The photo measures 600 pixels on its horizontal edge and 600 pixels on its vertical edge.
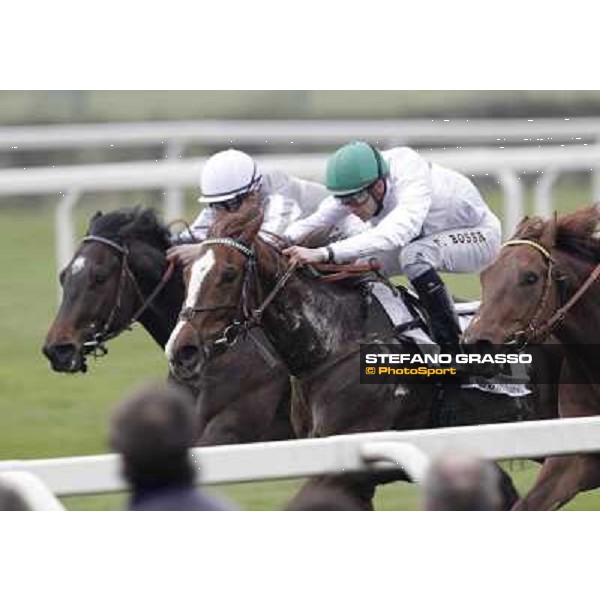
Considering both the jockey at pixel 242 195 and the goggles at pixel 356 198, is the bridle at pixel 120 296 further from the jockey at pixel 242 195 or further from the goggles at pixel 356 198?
the goggles at pixel 356 198

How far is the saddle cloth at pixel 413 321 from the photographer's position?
262 inches

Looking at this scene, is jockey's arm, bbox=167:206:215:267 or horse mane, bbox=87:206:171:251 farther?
horse mane, bbox=87:206:171:251

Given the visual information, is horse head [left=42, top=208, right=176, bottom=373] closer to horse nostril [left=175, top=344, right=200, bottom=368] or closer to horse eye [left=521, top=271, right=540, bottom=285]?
horse nostril [left=175, top=344, right=200, bottom=368]

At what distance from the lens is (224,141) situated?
12.5 meters

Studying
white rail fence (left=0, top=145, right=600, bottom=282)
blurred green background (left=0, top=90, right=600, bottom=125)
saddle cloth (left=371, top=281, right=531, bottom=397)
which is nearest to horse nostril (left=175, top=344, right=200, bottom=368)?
saddle cloth (left=371, top=281, right=531, bottom=397)

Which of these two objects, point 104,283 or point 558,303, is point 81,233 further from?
point 558,303

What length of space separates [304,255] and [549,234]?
27.8 inches

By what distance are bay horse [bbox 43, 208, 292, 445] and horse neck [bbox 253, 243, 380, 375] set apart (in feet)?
1.09

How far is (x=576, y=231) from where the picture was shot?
6574mm

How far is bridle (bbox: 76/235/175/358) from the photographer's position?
7117 mm

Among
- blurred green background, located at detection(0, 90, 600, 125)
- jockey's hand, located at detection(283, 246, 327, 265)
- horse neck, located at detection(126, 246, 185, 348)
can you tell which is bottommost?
blurred green background, located at detection(0, 90, 600, 125)
